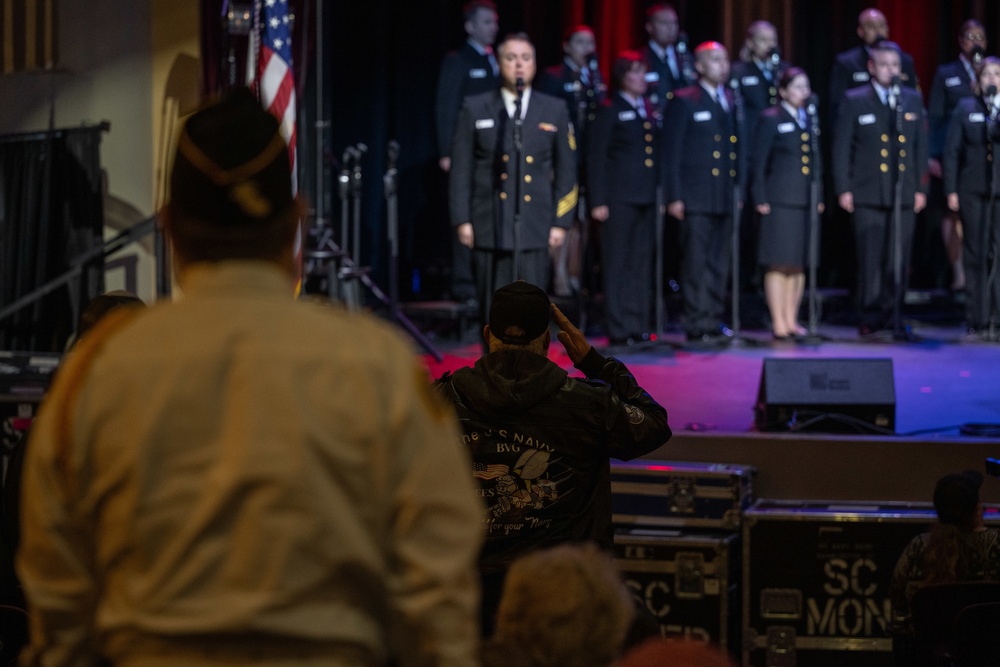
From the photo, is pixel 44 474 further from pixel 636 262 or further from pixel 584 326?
pixel 584 326

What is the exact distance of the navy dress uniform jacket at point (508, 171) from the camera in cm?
679

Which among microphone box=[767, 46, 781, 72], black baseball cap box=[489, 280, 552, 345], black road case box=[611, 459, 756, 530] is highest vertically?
microphone box=[767, 46, 781, 72]

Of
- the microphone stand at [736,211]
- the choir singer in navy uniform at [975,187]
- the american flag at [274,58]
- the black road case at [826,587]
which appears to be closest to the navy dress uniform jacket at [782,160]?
the microphone stand at [736,211]

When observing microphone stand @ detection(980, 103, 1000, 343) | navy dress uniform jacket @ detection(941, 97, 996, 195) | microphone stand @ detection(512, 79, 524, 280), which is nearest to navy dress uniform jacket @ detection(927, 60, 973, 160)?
navy dress uniform jacket @ detection(941, 97, 996, 195)

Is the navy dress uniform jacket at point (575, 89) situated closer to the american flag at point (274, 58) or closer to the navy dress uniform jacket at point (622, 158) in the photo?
the navy dress uniform jacket at point (622, 158)

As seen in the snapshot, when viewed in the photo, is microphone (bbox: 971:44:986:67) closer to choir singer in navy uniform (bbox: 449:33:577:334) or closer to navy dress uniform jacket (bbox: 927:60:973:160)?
navy dress uniform jacket (bbox: 927:60:973:160)

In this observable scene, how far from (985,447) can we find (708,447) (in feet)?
3.05

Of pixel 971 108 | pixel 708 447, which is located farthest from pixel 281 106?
pixel 971 108

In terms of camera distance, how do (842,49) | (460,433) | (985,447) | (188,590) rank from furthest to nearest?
(842,49)
(985,447)
(460,433)
(188,590)

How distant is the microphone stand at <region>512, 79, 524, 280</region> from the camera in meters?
6.73

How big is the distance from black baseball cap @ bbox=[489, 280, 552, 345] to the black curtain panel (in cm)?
413

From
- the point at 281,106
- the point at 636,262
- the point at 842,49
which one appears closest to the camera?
the point at 281,106

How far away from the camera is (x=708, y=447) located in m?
4.77

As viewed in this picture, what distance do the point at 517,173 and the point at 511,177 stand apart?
37mm
